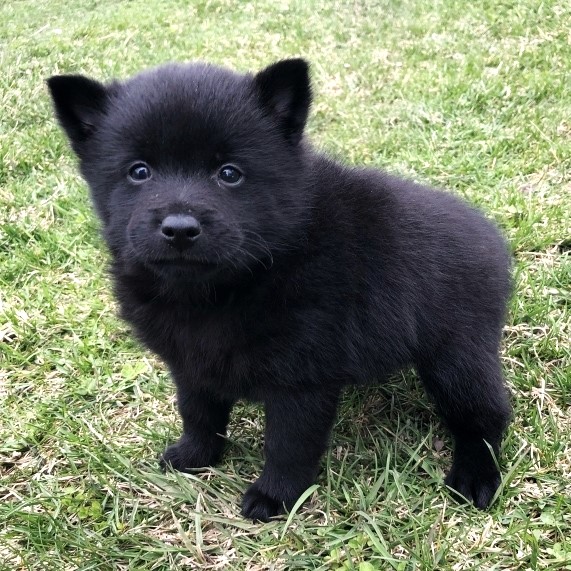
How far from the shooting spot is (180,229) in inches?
90.9

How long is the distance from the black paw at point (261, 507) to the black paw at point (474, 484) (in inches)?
32.8

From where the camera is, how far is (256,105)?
265 centimetres

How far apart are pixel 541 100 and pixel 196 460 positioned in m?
4.89

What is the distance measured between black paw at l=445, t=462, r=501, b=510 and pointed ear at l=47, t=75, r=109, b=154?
229cm

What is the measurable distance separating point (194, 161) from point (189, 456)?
61.7 inches

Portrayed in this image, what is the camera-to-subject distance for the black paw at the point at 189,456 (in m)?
3.27

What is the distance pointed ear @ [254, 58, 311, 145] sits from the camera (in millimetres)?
2672

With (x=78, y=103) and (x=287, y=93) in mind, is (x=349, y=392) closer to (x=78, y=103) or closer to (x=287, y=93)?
(x=287, y=93)

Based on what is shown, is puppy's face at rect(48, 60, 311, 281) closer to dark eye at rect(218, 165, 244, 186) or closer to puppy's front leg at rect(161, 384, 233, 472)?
dark eye at rect(218, 165, 244, 186)

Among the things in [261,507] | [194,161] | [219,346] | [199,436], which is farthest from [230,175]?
[261,507]

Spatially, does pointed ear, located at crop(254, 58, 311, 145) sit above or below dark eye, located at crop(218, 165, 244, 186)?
above

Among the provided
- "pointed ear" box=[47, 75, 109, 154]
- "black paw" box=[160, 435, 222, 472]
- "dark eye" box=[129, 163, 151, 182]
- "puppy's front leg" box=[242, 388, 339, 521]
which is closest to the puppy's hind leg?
"puppy's front leg" box=[242, 388, 339, 521]

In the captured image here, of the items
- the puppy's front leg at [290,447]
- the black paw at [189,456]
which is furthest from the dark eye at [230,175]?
the black paw at [189,456]

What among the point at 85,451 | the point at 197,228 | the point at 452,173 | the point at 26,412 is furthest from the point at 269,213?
the point at 452,173
